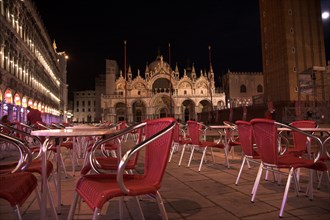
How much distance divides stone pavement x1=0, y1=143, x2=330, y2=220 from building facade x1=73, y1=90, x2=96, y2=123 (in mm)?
67735

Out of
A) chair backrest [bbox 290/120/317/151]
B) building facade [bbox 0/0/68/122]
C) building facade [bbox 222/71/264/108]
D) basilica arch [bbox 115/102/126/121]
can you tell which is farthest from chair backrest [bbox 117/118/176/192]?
building facade [bbox 222/71/264/108]

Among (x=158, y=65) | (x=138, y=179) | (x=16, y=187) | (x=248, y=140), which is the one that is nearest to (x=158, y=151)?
(x=138, y=179)

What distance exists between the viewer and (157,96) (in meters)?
54.1

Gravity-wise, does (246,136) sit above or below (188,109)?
below

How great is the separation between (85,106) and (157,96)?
86.0ft

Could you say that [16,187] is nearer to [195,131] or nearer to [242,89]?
[195,131]

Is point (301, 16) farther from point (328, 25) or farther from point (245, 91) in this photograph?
point (245, 91)

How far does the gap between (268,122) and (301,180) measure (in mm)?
2060

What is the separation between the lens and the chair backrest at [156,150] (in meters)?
1.69

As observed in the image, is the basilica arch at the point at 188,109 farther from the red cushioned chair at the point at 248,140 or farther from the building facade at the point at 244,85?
the red cushioned chair at the point at 248,140

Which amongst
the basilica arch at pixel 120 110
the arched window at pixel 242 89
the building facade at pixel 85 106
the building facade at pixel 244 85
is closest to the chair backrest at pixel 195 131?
the basilica arch at pixel 120 110

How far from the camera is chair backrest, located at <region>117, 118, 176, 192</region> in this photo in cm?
169

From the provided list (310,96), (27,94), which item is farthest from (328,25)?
(27,94)

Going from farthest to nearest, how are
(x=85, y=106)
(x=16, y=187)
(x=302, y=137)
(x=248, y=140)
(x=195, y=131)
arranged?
(x=85, y=106) → (x=195, y=131) → (x=302, y=137) → (x=248, y=140) → (x=16, y=187)
